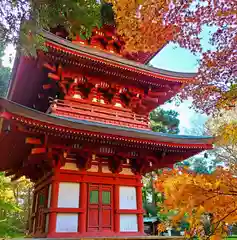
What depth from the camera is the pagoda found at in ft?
22.6

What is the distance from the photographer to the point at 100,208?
7.68 meters

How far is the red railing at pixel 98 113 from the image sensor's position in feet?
27.5

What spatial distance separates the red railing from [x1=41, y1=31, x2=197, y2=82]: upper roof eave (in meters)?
1.70

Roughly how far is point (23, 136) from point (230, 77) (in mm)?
5735

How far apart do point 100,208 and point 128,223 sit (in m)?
1.10

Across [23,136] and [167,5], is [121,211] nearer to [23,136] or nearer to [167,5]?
[23,136]

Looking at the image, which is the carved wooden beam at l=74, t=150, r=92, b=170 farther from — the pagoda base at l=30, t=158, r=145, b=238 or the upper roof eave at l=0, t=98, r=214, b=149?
the upper roof eave at l=0, t=98, r=214, b=149

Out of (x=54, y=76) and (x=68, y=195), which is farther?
(x=54, y=76)

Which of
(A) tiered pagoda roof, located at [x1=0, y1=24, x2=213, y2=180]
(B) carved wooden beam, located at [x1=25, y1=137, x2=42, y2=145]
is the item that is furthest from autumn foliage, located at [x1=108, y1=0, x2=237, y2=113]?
(B) carved wooden beam, located at [x1=25, y1=137, x2=42, y2=145]

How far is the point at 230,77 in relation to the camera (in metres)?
3.92

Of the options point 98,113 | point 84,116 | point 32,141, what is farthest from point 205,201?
point 98,113

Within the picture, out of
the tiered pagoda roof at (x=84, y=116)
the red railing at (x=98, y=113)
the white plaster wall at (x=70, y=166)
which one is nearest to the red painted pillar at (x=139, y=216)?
the tiered pagoda roof at (x=84, y=116)

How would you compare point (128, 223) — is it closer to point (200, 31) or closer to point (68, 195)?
point (68, 195)

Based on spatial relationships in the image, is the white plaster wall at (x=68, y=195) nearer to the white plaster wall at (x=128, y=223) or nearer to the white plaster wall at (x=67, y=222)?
the white plaster wall at (x=67, y=222)
